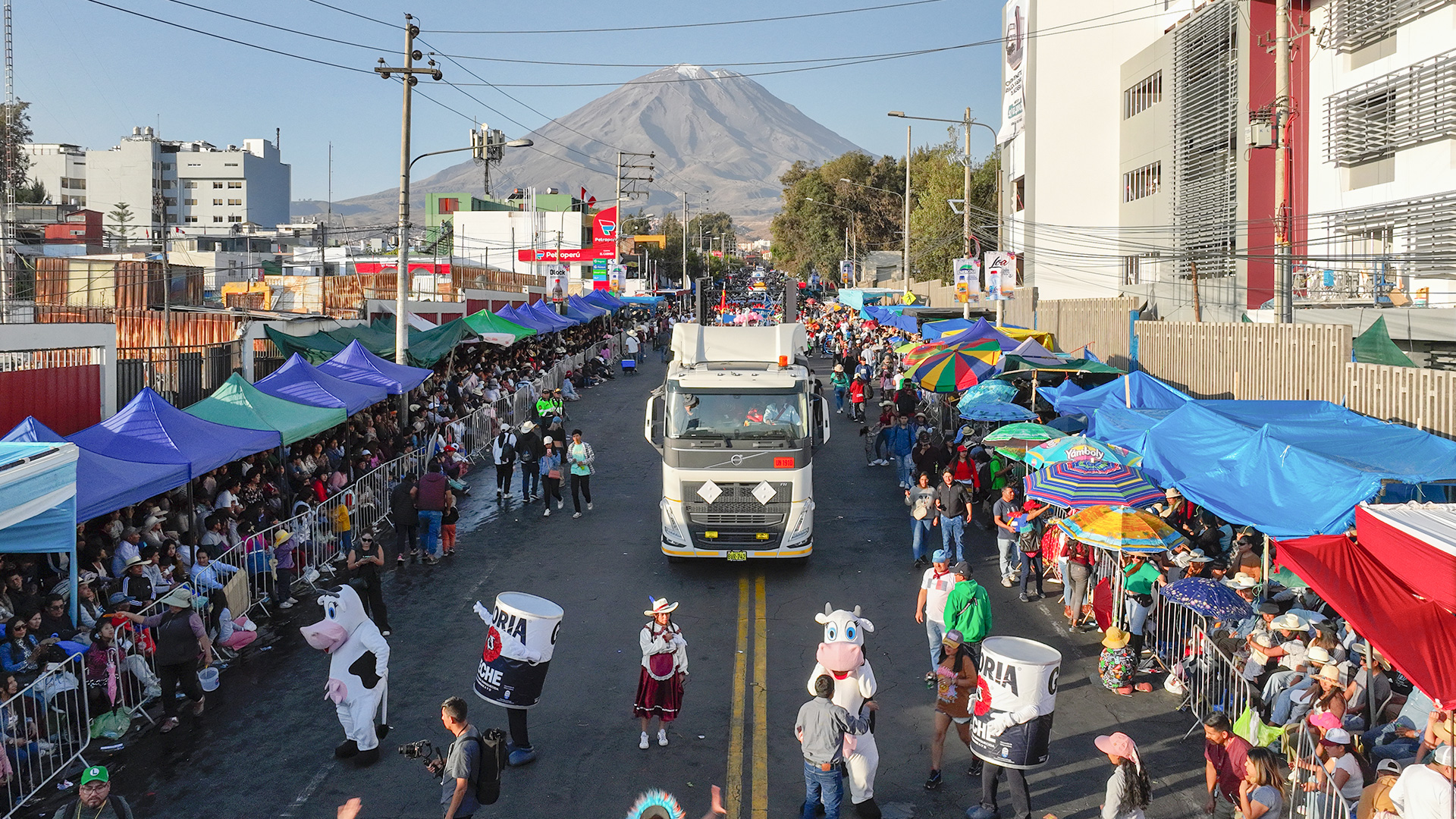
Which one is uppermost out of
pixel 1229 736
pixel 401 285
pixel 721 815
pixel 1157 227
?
pixel 1157 227

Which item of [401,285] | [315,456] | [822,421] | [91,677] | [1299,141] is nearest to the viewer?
[91,677]

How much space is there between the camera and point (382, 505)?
18.5m

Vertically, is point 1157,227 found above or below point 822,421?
above

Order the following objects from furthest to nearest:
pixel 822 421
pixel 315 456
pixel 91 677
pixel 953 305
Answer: pixel 953 305
pixel 315 456
pixel 822 421
pixel 91 677

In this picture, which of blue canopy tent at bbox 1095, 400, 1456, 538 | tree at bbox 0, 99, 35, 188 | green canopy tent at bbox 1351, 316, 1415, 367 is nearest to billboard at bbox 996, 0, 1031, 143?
green canopy tent at bbox 1351, 316, 1415, 367

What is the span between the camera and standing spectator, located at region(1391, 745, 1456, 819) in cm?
621

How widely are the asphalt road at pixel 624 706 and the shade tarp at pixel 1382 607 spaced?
6.39 feet

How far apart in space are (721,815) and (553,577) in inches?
285

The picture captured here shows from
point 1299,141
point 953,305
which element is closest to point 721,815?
point 1299,141

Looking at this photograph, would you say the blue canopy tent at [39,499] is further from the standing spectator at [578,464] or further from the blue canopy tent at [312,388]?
the standing spectator at [578,464]

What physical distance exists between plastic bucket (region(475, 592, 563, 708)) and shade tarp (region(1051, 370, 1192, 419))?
10813 mm

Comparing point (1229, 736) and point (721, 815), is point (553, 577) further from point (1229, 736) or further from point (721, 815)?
point (1229, 736)

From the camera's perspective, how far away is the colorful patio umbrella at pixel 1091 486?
12383 millimetres

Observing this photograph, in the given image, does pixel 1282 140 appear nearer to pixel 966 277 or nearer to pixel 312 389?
pixel 312 389
